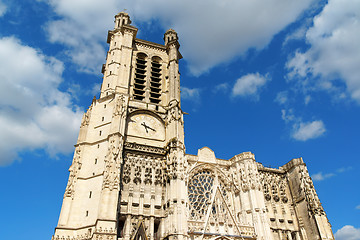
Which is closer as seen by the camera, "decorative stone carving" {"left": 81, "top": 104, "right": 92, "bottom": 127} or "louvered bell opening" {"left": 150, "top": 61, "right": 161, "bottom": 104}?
"decorative stone carving" {"left": 81, "top": 104, "right": 92, "bottom": 127}

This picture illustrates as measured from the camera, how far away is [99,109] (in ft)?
79.7

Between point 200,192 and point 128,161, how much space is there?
5.97 m

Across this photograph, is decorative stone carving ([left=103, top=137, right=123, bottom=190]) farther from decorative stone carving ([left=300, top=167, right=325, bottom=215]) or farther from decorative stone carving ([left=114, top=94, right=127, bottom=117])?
decorative stone carving ([left=300, top=167, right=325, bottom=215])

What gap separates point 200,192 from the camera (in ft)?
71.8

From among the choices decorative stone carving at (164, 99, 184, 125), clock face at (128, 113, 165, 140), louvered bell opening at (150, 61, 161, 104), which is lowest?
clock face at (128, 113, 165, 140)

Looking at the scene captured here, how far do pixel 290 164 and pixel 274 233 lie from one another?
646cm

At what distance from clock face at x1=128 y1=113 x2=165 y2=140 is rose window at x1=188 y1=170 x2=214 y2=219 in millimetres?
4621

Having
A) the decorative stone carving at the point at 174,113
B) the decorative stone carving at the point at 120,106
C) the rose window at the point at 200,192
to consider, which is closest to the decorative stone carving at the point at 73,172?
the decorative stone carving at the point at 120,106

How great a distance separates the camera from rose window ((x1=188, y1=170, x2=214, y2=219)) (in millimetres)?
20656

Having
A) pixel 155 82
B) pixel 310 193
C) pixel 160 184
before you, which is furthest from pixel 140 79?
pixel 310 193

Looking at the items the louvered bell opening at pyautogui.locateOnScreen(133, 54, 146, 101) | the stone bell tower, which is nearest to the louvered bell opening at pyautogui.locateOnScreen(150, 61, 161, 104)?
the stone bell tower

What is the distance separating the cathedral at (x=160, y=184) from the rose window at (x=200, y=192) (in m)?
0.08

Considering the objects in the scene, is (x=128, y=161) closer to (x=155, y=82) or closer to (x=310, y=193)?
(x=155, y=82)

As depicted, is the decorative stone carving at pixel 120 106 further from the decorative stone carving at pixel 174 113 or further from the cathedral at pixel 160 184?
the decorative stone carving at pixel 174 113
